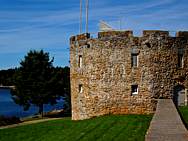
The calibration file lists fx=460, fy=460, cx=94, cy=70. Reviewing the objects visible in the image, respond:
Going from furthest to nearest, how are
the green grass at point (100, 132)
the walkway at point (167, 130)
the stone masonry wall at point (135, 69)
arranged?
the stone masonry wall at point (135, 69) → the green grass at point (100, 132) → the walkway at point (167, 130)

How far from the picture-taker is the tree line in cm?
4897

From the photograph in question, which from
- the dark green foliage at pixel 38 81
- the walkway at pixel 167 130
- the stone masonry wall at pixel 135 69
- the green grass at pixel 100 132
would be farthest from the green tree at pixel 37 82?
the walkway at pixel 167 130

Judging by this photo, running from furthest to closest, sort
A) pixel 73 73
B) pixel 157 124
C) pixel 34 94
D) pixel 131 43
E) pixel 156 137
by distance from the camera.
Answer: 1. pixel 34 94
2. pixel 73 73
3. pixel 131 43
4. pixel 157 124
5. pixel 156 137

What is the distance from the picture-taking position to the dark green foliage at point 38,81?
48.9 m

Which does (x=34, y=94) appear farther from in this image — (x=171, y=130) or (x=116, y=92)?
(x=171, y=130)

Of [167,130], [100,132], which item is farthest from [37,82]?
[167,130]

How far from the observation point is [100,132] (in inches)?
842

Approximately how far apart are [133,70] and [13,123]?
16.3m

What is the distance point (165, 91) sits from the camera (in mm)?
27922

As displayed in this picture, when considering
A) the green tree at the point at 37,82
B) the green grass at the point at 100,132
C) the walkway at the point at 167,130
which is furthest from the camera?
the green tree at the point at 37,82

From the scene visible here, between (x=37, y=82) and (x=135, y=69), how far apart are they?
2307cm

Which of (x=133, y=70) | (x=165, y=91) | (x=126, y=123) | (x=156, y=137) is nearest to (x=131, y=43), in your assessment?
(x=133, y=70)

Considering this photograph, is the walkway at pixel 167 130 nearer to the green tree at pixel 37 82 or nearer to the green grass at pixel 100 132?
the green grass at pixel 100 132

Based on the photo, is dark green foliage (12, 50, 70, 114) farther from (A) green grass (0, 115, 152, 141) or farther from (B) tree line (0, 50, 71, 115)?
(A) green grass (0, 115, 152, 141)
